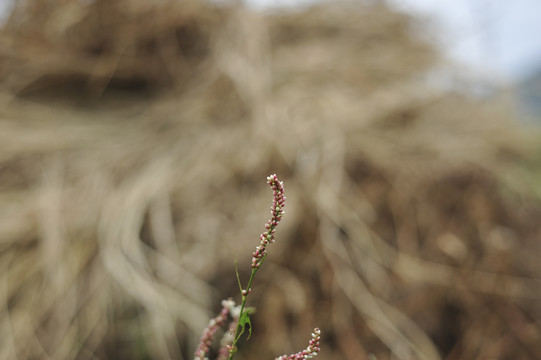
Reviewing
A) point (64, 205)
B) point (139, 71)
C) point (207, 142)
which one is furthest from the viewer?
point (139, 71)

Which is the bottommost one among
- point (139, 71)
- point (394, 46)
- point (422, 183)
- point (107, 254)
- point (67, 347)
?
point (67, 347)

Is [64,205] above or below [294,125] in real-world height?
below

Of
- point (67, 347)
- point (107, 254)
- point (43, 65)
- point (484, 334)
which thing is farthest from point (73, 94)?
point (484, 334)

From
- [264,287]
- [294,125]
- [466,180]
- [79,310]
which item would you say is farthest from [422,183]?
[79,310]

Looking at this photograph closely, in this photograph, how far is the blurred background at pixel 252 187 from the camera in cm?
65

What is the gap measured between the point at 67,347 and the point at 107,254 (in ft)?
0.45

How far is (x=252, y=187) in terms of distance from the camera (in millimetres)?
796

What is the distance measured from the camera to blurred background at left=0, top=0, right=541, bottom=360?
645 mm

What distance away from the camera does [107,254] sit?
0.66m

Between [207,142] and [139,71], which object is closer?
[207,142]

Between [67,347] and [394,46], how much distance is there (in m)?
1.04

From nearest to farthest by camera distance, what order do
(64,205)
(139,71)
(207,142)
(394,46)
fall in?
(64,205) → (207,142) → (139,71) → (394,46)

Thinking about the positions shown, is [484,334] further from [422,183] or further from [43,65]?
[43,65]

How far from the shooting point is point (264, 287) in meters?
0.67
